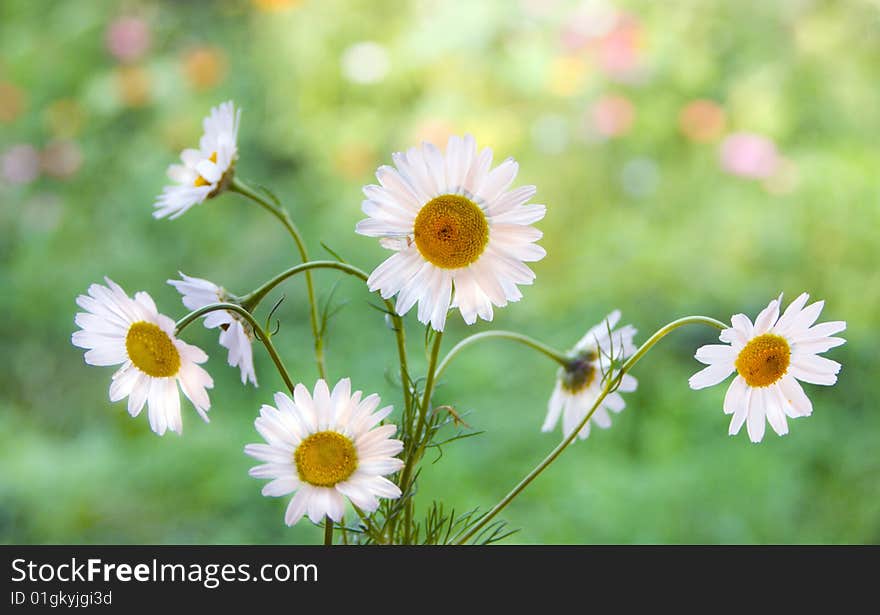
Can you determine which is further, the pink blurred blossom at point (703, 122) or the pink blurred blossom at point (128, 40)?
the pink blurred blossom at point (128, 40)

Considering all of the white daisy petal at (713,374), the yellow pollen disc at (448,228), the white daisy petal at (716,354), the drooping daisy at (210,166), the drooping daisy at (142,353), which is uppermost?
the drooping daisy at (210,166)

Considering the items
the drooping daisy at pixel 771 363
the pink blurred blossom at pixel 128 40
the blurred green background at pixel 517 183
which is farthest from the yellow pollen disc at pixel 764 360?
the pink blurred blossom at pixel 128 40

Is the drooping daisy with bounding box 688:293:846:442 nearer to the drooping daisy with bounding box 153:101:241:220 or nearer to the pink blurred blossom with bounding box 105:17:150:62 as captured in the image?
the drooping daisy with bounding box 153:101:241:220

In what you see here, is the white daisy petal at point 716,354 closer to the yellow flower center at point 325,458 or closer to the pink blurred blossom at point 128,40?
the yellow flower center at point 325,458

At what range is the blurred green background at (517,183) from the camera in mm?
1330

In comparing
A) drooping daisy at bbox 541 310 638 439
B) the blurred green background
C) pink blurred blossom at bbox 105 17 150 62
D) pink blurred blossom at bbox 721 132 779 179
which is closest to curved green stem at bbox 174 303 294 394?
drooping daisy at bbox 541 310 638 439

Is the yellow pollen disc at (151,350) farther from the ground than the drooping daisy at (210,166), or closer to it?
closer to it

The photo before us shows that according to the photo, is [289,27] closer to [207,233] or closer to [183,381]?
[207,233]

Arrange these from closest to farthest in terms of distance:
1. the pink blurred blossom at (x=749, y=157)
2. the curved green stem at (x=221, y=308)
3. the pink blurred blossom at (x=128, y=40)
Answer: the curved green stem at (x=221, y=308) → the pink blurred blossom at (x=749, y=157) → the pink blurred blossom at (x=128, y=40)

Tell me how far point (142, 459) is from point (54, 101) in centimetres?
100

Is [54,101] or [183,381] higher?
[54,101]

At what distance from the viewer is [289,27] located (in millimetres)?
2090

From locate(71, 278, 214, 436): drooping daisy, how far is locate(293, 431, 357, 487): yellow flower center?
5 cm
